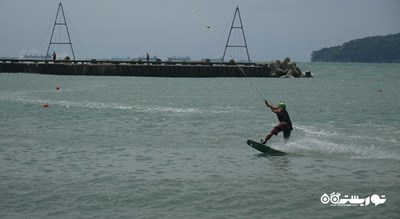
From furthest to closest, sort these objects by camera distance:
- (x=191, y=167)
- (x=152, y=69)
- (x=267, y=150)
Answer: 1. (x=152, y=69)
2. (x=267, y=150)
3. (x=191, y=167)

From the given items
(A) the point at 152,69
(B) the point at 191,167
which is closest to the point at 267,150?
(B) the point at 191,167

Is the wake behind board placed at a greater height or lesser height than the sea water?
greater

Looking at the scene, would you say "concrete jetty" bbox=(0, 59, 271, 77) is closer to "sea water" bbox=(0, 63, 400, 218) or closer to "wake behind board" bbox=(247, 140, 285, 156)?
"sea water" bbox=(0, 63, 400, 218)

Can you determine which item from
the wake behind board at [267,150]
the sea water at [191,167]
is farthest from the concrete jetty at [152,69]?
the wake behind board at [267,150]

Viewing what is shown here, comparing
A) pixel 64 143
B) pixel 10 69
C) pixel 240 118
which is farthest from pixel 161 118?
pixel 10 69

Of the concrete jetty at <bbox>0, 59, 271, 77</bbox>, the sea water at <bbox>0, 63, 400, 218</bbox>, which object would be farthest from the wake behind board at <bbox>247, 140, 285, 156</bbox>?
the concrete jetty at <bbox>0, 59, 271, 77</bbox>

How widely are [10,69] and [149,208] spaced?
9507cm

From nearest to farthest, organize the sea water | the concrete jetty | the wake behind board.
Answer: the sea water < the wake behind board < the concrete jetty

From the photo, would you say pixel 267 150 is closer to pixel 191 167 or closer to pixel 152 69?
pixel 191 167

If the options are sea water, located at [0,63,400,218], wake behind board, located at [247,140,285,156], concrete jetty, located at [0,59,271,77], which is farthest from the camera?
concrete jetty, located at [0,59,271,77]

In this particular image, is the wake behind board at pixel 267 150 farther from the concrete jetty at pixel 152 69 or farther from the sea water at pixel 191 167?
the concrete jetty at pixel 152 69

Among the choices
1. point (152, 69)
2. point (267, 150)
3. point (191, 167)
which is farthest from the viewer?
point (152, 69)

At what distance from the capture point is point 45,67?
10200 cm

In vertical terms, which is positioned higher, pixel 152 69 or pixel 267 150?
pixel 152 69
